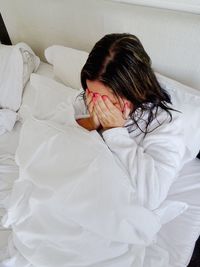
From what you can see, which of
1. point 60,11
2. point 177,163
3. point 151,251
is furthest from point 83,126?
point 60,11

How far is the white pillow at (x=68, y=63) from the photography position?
3.34 ft

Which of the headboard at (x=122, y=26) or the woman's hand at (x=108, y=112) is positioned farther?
the headboard at (x=122, y=26)

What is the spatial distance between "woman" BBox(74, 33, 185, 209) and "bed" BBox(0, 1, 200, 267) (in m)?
0.14

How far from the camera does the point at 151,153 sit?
2.34 ft

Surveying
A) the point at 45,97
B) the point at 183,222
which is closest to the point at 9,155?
the point at 45,97

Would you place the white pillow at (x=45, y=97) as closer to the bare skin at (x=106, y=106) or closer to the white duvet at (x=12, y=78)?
the white duvet at (x=12, y=78)

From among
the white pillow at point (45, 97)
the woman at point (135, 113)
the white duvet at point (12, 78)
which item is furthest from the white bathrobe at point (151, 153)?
the white duvet at point (12, 78)

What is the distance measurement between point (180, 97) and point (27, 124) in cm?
50

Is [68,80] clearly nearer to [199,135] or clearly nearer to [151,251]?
[199,135]

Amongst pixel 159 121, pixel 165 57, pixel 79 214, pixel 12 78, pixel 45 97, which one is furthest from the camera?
pixel 12 78

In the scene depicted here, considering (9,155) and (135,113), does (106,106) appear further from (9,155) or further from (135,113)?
(9,155)

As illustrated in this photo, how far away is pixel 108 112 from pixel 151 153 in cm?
16

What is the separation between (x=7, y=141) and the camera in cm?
110

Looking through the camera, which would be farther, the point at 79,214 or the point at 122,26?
the point at 122,26
